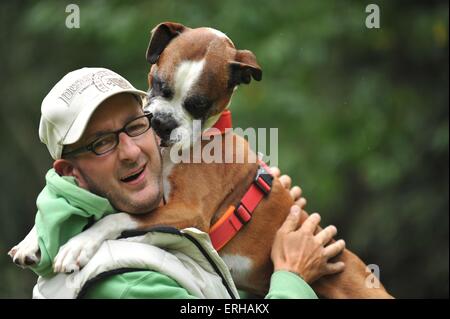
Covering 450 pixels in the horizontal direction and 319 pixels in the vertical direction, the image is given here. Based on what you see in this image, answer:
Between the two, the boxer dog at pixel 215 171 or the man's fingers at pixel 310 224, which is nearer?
the boxer dog at pixel 215 171

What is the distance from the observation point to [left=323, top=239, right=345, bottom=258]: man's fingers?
12.2 feet

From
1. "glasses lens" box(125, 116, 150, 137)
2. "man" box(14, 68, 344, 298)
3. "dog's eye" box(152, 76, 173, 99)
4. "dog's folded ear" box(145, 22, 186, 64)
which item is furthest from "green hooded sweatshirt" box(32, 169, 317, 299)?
"dog's folded ear" box(145, 22, 186, 64)

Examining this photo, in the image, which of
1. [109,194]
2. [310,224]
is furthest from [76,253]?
[310,224]

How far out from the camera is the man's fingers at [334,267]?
375 centimetres

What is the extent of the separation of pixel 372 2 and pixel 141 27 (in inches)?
105

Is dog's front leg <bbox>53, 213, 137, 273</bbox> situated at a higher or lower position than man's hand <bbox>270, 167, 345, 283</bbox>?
higher

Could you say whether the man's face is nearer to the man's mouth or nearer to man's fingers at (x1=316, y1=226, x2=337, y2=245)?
the man's mouth

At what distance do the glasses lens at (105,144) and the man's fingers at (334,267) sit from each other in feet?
4.24

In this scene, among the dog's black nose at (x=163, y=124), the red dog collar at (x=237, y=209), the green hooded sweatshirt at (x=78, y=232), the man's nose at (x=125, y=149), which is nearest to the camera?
the green hooded sweatshirt at (x=78, y=232)

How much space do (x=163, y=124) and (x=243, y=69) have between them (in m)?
0.53

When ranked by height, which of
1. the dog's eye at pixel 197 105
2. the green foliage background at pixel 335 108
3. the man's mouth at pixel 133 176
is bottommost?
the green foliage background at pixel 335 108

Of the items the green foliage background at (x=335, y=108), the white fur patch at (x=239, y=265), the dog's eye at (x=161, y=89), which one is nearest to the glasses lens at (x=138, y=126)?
the dog's eye at (x=161, y=89)

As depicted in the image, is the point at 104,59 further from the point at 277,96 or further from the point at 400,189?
the point at 400,189

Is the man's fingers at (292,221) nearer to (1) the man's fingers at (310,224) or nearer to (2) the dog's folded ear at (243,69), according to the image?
(1) the man's fingers at (310,224)
